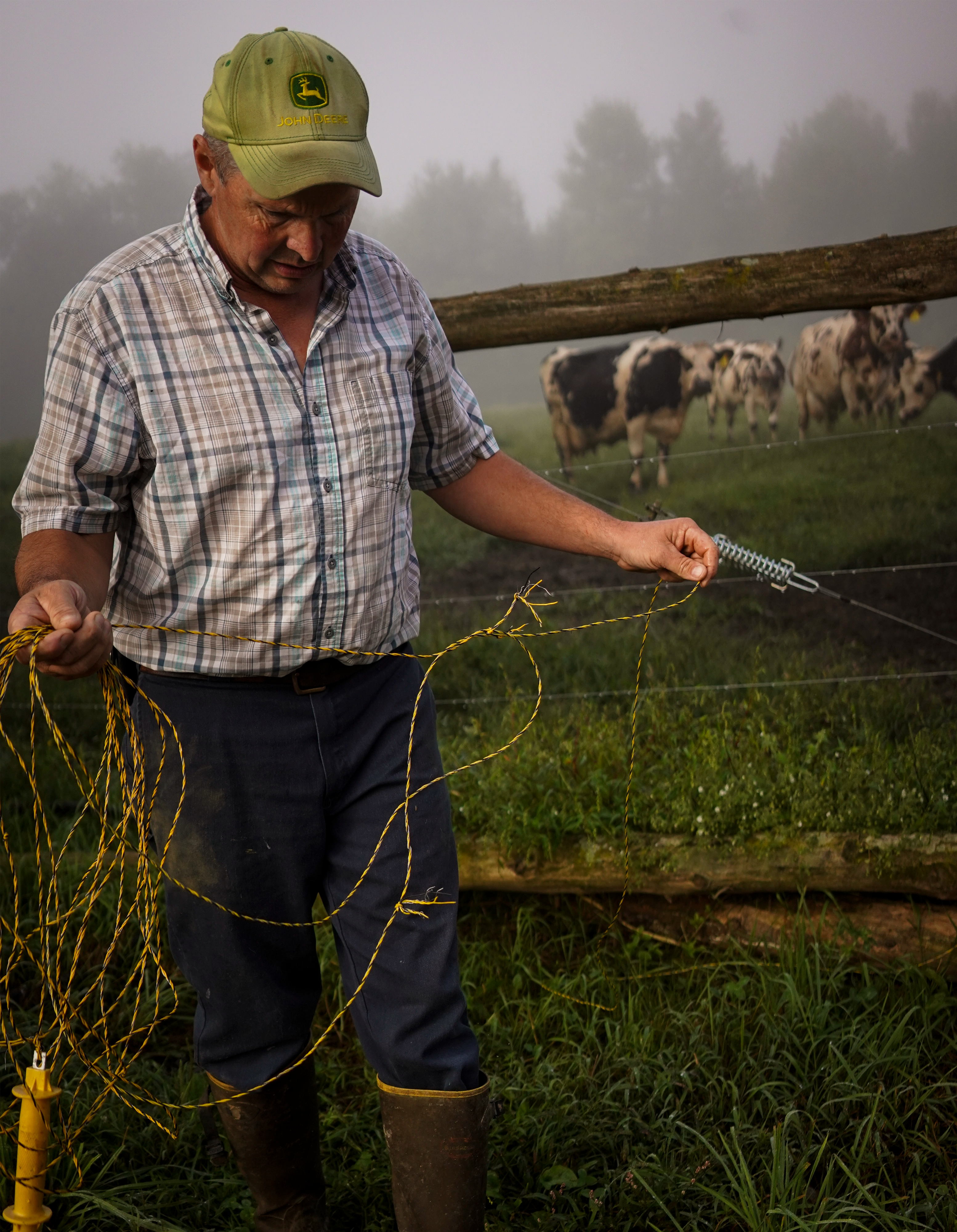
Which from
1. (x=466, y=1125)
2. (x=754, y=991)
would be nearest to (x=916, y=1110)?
(x=754, y=991)

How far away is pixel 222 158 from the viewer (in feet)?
5.59

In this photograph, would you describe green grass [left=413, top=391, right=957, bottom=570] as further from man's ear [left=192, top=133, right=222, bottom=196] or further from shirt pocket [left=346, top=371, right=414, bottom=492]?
man's ear [left=192, top=133, right=222, bottom=196]

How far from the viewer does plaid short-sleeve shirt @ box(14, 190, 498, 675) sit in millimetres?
1723

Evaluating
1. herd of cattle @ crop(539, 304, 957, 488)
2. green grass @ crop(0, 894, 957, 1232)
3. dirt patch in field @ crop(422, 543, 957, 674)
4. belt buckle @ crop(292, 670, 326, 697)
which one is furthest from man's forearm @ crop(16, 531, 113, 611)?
herd of cattle @ crop(539, 304, 957, 488)

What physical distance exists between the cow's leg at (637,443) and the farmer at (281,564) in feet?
9.40

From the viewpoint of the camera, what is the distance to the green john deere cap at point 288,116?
1.62 meters

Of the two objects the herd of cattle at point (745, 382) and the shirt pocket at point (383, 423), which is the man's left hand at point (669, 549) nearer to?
the shirt pocket at point (383, 423)

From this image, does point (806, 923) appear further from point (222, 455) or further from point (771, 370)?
point (771, 370)

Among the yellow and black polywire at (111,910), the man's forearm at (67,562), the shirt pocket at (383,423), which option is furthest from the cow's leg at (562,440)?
the man's forearm at (67,562)

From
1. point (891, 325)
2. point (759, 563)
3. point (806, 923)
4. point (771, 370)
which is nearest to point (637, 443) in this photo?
point (771, 370)

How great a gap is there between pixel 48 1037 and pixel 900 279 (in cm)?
348

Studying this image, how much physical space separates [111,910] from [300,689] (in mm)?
1978

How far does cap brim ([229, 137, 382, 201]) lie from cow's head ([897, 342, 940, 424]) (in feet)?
12.2

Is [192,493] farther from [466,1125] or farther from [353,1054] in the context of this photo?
[353,1054]
